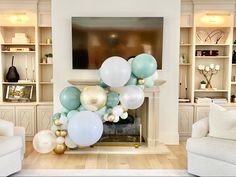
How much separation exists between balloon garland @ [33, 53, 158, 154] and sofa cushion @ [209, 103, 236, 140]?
919 millimetres

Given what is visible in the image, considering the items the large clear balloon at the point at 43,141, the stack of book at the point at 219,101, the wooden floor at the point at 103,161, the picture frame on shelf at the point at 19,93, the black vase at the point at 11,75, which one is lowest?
the wooden floor at the point at 103,161

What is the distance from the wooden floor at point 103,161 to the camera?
A: 13.4 ft

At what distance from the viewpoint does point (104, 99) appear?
12.1 feet

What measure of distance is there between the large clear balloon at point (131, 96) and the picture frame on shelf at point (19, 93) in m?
2.59

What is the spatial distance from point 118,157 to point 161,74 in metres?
1.59

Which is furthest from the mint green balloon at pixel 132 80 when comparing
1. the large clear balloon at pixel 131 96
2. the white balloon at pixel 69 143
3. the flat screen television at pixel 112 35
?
the white balloon at pixel 69 143

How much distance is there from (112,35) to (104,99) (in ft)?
5.33

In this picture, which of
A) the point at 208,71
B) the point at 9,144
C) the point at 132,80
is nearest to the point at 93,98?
the point at 132,80

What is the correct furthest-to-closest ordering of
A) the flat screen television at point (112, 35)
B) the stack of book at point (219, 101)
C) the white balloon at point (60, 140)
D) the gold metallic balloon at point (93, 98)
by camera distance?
the stack of book at point (219, 101), the flat screen television at point (112, 35), the white balloon at point (60, 140), the gold metallic balloon at point (93, 98)

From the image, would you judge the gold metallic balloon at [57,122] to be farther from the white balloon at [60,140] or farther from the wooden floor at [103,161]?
the wooden floor at [103,161]

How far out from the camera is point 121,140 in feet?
16.9

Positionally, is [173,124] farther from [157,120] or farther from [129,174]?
[129,174]

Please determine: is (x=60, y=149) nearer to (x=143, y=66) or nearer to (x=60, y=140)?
(x=60, y=140)

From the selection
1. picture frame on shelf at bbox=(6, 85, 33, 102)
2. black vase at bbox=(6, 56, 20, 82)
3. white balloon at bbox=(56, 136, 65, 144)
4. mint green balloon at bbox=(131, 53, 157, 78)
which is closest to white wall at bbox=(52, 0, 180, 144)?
white balloon at bbox=(56, 136, 65, 144)
